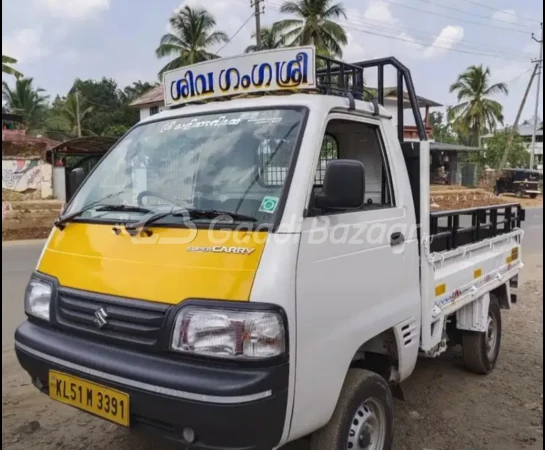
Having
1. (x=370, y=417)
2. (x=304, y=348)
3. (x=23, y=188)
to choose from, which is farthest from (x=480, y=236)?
(x=23, y=188)

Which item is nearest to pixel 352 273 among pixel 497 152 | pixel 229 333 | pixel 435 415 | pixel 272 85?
pixel 229 333

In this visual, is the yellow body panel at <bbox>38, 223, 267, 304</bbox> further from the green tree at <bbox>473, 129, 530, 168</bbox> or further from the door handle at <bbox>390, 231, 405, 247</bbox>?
the green tree at <bbox>473, 129, 530, 168</bbox>

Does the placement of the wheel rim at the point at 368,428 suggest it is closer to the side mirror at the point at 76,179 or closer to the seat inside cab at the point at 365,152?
the seat inside cab at the point at 365,152

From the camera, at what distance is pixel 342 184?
8.55 ft

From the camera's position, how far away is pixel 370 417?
9.86ft

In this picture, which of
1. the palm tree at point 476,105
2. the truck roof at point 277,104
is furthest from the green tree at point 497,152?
the truck roof at point 277,104

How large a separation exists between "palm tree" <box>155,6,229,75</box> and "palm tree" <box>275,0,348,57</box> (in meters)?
4.58

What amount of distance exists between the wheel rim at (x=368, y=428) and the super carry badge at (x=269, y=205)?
118cm

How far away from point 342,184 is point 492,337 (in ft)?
10.5

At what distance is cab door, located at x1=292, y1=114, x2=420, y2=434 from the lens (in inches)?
97.7

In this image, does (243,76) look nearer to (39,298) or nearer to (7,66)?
(39,298)

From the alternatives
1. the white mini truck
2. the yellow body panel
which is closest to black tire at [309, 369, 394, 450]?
the white mini truck

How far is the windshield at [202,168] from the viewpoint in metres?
2.76

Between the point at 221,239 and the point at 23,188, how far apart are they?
17543mm
